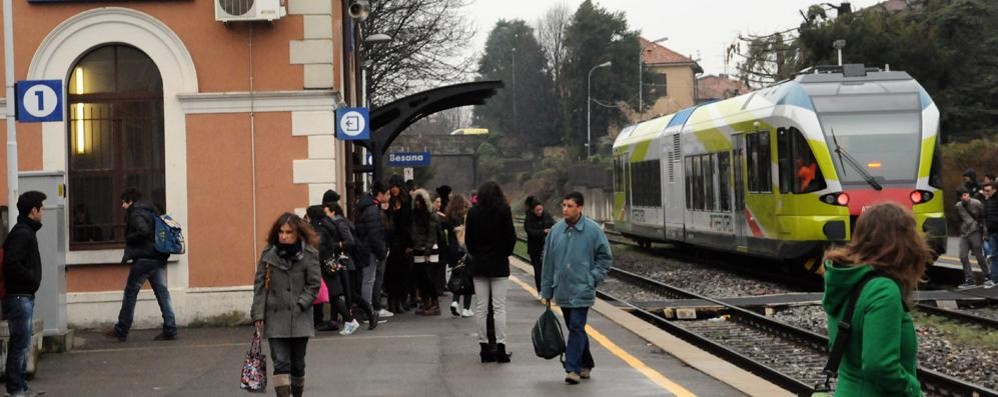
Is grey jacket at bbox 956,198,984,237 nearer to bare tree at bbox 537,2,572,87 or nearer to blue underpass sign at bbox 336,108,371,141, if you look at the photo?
blue underpass sign at bbox 336,108,371,141

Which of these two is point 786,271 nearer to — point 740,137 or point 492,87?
point 740,137

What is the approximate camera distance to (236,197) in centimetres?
1578

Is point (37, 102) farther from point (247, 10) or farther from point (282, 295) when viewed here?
point (282, 295)

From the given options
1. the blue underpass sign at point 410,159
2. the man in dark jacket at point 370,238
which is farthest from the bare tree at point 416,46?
the man in dark jacket at point 370,238

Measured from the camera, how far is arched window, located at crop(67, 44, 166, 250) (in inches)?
622

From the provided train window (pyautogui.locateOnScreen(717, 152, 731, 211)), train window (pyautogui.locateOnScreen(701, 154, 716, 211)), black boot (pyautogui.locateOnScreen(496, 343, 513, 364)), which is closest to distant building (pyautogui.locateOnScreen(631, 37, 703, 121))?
train window (pyautogui.locateOnScreen(701, 154, 716, 211))

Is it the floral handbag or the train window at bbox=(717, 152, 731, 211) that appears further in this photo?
the train window at bbox=(717, 152, 731, 211)

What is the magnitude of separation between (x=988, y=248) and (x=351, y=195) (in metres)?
8.97

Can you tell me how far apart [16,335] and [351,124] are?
253 inches

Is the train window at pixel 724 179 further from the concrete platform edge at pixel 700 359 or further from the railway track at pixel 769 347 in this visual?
the concrete platform edge at pixel 700 359

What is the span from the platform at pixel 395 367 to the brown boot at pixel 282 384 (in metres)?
1.14

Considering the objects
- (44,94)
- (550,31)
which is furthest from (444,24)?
(550,31)

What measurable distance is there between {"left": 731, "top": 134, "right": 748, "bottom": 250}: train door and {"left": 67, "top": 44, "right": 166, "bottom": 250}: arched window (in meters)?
9.71

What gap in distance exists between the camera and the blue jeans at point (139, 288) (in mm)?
14328
